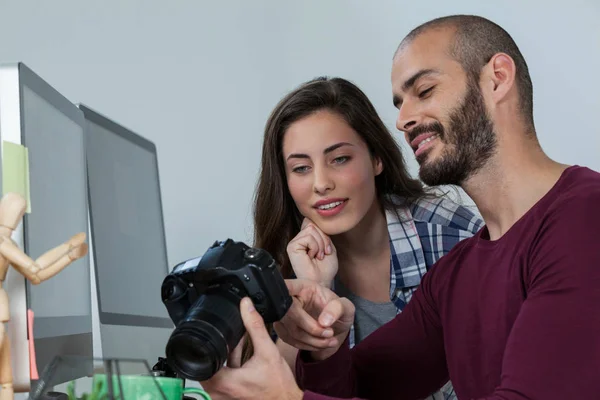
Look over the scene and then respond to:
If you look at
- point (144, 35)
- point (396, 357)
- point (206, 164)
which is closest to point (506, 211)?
point (396, 357)

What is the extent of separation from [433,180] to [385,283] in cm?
58

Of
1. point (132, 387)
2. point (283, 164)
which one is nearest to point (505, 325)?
point (132, 387)

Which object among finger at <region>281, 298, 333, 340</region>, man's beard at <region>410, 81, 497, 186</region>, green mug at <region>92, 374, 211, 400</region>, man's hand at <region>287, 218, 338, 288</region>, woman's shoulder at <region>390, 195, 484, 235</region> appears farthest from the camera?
woman's shoulder at <region>390, 195, 484, 235</region>

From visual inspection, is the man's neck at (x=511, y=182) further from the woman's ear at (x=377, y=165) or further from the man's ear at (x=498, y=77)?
the woman's ear at (x=377, y=165)

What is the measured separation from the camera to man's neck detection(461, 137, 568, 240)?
0.90 m

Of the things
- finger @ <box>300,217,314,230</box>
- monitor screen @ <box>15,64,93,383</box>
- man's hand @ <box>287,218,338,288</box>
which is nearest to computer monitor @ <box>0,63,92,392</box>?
monitor screen @ <box>15,64,93,383</box>

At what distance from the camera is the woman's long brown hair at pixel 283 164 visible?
154 centimetres

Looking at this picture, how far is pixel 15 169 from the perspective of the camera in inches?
25.3

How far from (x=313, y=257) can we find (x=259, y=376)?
69 cm

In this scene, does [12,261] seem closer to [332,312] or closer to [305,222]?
[332,312]

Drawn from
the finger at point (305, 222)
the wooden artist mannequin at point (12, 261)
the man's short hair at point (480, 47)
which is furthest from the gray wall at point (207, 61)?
the wooden artist mannequin at point (12, 261)

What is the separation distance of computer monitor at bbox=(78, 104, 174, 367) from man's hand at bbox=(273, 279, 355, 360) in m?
0.32

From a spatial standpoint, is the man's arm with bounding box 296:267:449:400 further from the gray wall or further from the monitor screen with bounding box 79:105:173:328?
the gray wall

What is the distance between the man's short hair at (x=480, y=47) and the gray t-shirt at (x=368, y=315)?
2.01ft
